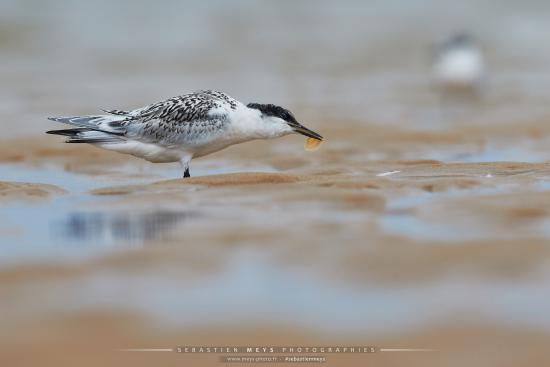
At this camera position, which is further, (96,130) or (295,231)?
(96,130)

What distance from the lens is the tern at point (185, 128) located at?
9.97 meters

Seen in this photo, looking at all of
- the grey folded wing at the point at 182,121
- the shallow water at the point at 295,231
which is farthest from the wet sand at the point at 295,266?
the grey folded wing at the point at 182,121

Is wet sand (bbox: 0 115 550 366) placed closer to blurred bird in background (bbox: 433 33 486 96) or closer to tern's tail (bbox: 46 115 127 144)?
tern's tail (bbox: 46 115 127 144)

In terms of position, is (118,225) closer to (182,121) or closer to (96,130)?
(182,121)

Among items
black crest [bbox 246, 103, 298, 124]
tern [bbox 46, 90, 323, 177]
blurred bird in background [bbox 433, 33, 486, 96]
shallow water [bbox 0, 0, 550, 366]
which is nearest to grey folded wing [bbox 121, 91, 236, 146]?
tern [bbox 46, 90, 323, 177]

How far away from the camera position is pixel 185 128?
997cm

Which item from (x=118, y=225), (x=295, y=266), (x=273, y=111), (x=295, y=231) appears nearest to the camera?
(x=295, y=266)

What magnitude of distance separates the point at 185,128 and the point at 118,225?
243 centimetres

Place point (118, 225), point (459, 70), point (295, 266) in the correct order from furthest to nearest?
point (459, 70)
point (118, 225)
point (295, 266)

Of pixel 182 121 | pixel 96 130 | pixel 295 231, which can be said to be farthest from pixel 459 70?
pixel 295 231

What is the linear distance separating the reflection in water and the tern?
6.34 feet

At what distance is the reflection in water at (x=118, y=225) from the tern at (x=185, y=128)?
1.93 m

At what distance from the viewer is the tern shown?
997 cm

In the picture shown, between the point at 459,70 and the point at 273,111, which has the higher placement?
the point at 459,70
